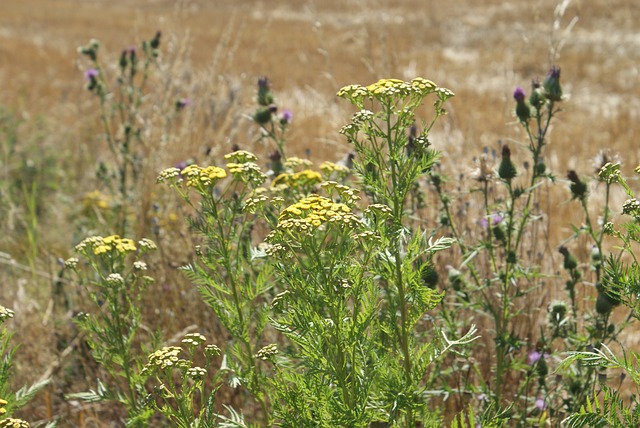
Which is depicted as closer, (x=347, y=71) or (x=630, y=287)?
(x=630, y=287)

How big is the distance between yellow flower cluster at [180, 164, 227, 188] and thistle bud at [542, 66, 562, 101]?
48.8 inches

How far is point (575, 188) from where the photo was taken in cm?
270

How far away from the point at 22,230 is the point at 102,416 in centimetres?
231

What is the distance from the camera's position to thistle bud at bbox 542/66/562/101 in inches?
104

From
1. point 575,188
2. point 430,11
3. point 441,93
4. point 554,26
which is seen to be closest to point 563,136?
point 554,26

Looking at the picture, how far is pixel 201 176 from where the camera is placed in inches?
80.7

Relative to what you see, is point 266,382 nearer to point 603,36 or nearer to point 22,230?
point 22,230

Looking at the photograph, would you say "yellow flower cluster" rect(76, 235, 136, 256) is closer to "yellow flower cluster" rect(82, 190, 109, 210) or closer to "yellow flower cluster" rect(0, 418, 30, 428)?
"yellow flower cluster" rect(0, 418, 30, 428)

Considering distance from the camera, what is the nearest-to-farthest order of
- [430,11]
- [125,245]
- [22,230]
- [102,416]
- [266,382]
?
[266,382] → [125,245] → [102,416] → [22,230] → [430,11]

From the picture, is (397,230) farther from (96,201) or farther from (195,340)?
(96,201)

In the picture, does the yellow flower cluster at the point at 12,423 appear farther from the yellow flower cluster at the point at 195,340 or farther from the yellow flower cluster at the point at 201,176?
the yellow flower cluster at the point at 201,176

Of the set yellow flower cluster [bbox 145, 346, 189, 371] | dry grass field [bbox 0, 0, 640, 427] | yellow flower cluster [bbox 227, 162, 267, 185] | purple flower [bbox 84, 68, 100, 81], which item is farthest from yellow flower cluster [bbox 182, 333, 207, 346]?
purple flower [bbox 84, 68, 100, 81]

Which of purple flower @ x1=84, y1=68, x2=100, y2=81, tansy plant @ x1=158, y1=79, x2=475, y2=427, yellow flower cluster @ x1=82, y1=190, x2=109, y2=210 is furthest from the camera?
yellow flower cluster @ x1=82, y1=190, x2=109, y2=210

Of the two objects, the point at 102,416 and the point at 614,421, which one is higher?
the point at 614,421
